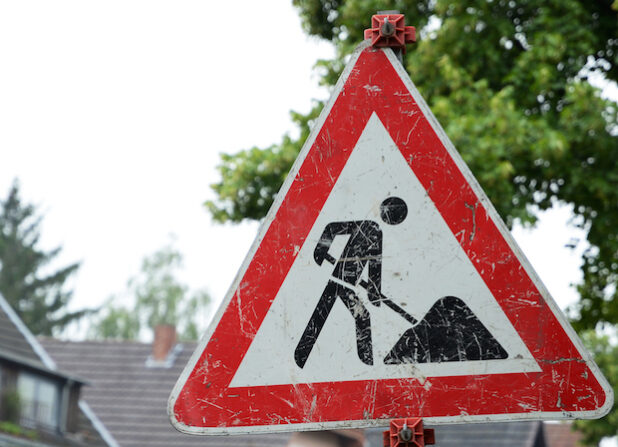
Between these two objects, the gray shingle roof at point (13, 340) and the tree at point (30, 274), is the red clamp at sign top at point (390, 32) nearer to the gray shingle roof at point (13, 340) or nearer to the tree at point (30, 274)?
the gray shingle roof at point (13, 340)

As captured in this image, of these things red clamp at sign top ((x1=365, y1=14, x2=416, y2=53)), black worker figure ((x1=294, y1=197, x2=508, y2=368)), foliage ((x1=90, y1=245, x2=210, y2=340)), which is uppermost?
foliage ((x1=90, y1=245, x2=210, y2=340))

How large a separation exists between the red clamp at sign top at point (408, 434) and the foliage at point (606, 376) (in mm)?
10617

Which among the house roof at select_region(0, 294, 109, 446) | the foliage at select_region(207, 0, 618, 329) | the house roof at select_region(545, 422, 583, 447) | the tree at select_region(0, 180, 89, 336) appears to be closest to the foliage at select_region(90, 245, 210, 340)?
the tree at select_region(0, 180, 89, 336)

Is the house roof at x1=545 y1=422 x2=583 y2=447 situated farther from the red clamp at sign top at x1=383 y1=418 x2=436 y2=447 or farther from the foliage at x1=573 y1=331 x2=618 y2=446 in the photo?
the red clamp at sign top at x1=383 y1=418 x2=436 y2=447

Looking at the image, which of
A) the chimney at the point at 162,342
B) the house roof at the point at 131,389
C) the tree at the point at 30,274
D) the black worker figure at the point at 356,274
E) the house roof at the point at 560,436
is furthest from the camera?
the tree at the point at 30,274

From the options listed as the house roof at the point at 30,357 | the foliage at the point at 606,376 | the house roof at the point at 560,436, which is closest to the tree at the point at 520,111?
the foliage at the point at 606,376

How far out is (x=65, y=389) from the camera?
963 inches

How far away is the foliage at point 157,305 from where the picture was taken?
5638 cm

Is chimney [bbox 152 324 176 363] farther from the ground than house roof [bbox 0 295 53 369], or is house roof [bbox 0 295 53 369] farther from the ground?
chimney [bbox 152 324 176 363]

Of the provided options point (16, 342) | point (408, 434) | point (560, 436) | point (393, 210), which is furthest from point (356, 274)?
point (560, 436)

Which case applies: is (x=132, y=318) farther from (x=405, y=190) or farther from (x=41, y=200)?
(x=405, y=190)

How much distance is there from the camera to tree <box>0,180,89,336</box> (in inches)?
2088

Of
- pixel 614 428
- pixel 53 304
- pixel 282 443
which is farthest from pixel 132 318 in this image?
pixel 614 428

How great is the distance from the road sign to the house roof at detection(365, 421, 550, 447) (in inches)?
1042
